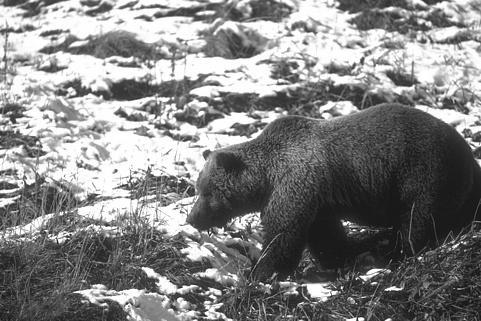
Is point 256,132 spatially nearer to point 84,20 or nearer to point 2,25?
point 84,20

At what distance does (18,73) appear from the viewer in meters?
9.90

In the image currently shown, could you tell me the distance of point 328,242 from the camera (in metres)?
6.07

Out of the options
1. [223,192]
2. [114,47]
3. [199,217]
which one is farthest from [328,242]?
[114,47]

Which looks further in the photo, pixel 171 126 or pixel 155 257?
pixel 171 126

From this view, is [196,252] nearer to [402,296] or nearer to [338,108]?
[402,296]

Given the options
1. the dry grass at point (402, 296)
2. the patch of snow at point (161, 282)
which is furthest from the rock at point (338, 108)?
the patch of snow at point (161, 282)

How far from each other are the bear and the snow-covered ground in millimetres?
441

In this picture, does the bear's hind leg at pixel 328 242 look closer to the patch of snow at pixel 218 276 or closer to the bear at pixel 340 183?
the bear at pixel 340 183

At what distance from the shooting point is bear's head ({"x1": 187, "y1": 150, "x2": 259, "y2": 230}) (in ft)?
20.2

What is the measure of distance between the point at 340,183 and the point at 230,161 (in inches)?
40.7

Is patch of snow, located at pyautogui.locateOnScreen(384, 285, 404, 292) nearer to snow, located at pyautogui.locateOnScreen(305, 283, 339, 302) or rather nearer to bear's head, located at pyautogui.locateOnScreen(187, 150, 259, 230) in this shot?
snow, located at pyautogui.locateOnScreen(305, 283, 339, 302)

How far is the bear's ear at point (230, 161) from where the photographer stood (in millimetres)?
6148

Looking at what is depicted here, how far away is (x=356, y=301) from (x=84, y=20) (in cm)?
799

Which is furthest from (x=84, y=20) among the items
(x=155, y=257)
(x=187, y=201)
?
(x=155, y=257)
